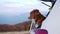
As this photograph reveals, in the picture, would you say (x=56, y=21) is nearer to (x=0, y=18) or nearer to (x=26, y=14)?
(x=26, y=14)

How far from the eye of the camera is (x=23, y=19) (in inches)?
84.2

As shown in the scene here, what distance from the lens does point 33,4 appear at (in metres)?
2.11

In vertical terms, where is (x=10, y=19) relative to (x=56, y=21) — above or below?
below

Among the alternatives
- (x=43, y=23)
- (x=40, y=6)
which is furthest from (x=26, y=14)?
(x=43, y=23)

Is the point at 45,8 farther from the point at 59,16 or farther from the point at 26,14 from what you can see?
the point at 59,16

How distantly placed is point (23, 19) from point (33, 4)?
309mm

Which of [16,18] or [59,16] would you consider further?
[16,18]

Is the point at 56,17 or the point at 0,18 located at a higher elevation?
the point at 56,17

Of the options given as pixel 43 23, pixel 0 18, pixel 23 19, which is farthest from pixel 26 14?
pixel 43 23

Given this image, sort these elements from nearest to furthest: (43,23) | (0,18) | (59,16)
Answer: (59,16), (43,23), (0,18)

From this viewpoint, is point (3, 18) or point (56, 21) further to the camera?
point (3, 18)

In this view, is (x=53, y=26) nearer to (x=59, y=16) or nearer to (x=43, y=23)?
(x=59, y=16)

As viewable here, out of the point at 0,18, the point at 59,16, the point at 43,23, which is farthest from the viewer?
the point at 0,18

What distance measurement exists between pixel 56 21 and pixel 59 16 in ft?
0.21
